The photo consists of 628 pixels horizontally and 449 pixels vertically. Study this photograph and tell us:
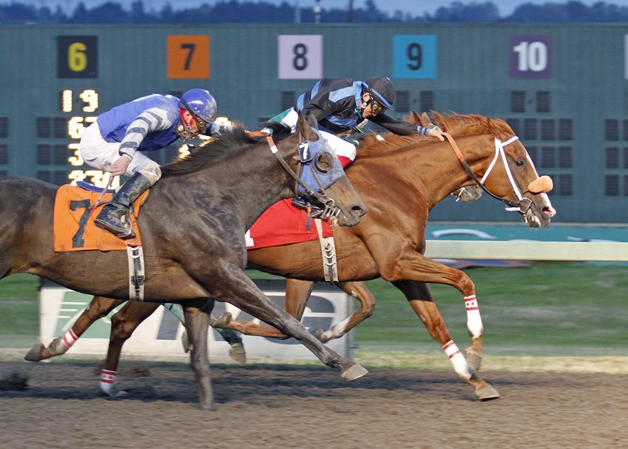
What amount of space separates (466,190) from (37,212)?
2.74 metres

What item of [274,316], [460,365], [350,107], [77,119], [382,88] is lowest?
[460,365]

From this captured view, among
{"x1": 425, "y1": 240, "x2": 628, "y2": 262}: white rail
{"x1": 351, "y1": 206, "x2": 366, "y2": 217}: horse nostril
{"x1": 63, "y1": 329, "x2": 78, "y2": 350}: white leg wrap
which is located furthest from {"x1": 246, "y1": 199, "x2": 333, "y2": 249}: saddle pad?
{"x1": 425, "y1": 240, "x2": 628, "y2": 262}: white rail

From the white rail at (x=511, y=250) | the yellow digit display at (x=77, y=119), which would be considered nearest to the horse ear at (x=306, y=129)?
the white rail at (x=511, y=250)

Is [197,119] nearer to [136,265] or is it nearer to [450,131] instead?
[136,265]

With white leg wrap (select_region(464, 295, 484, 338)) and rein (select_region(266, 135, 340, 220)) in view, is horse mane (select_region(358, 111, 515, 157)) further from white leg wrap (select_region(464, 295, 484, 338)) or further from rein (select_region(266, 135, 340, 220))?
rein (select_region(266, 135, 340, 220))

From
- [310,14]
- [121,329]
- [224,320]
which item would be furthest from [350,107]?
[310,14]

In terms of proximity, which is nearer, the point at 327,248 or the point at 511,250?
the point at 327,248

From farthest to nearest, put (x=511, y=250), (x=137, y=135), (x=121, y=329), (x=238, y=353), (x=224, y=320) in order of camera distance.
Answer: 1. (x=511, y=250)
2. (x=238, y=353)
3. (x=224, y=320)
4. (x=121, y=329)
5. (x=137, y=135)

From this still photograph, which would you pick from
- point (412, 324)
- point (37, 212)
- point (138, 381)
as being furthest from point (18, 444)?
point (412, 324)

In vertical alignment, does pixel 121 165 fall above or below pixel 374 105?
below

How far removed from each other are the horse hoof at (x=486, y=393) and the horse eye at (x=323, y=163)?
1490mm

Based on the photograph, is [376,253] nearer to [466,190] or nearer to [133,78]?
[466,190]

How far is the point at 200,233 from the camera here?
5703 millimetres

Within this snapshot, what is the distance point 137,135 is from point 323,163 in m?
0.94
